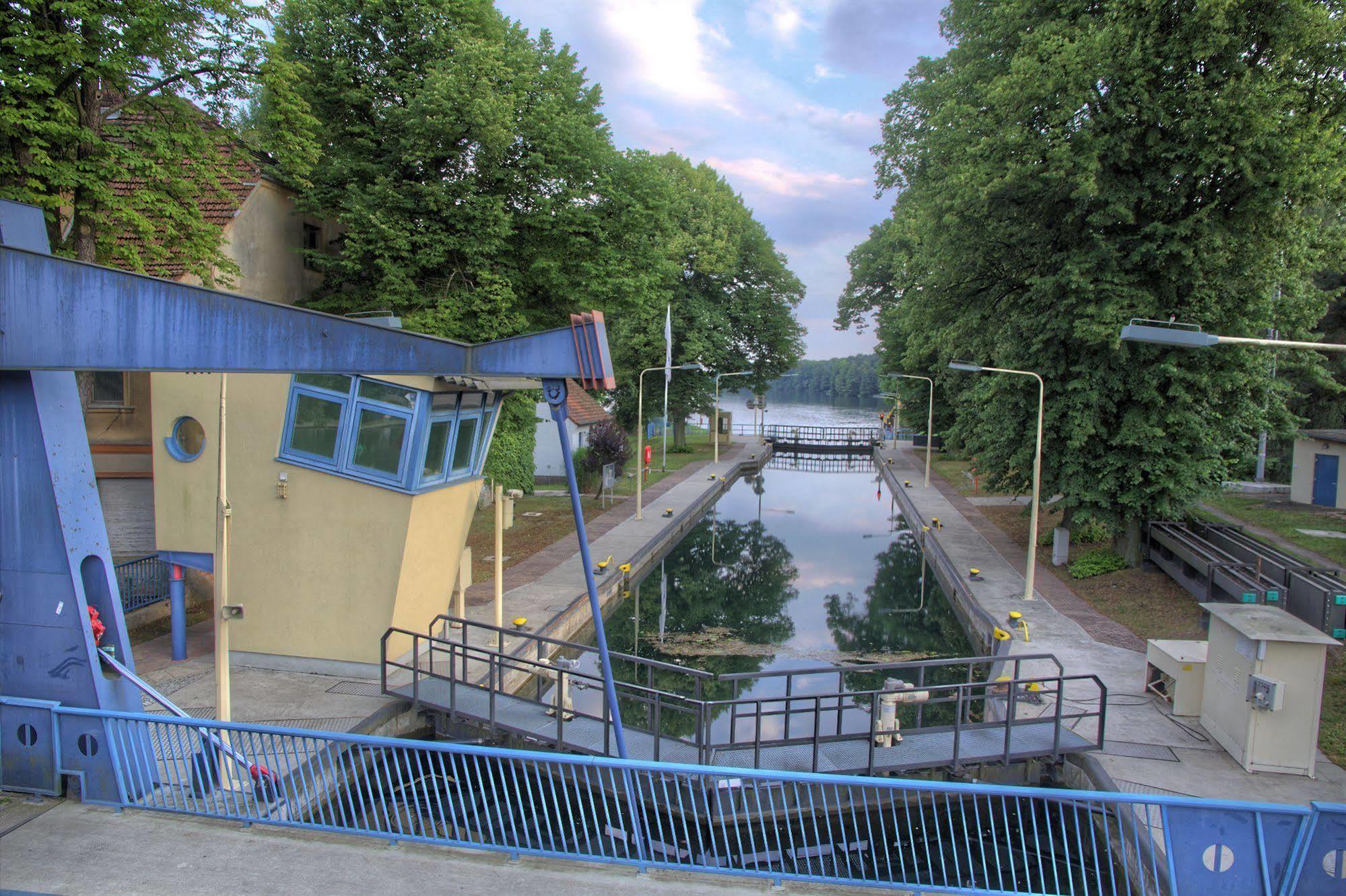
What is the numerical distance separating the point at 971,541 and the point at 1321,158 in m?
13.1

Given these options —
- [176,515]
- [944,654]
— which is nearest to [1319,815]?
[944,654]

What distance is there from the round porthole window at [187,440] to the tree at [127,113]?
7.33 feet

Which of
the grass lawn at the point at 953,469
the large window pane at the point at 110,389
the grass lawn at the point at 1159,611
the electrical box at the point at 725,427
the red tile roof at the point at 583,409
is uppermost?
the large window pane at the point at 110,389

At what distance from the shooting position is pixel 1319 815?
5.50m

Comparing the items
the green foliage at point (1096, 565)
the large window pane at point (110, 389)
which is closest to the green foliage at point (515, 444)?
the large window pane at point (110, 389)

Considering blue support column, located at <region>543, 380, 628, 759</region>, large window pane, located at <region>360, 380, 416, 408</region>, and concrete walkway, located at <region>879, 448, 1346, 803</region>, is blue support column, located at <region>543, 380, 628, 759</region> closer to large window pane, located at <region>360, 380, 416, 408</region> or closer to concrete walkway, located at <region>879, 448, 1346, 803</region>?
large window pane, located at <region>360, 380, 416, 408</region>

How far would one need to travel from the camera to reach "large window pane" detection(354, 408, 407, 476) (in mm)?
11156

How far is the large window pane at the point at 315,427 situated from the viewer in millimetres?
11328

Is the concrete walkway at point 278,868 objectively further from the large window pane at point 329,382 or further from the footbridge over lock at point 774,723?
the large window pane at point 329,382

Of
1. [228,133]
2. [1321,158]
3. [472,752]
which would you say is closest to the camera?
[472,752]

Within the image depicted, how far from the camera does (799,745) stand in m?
9.80

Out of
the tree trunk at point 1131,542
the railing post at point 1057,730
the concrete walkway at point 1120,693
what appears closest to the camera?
the concrete walkway at point 1120,693

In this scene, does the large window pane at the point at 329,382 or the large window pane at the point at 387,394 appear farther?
the large window pane at the point at 329,382

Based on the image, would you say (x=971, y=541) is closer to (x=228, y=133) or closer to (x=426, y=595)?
(x=426, y=595)
